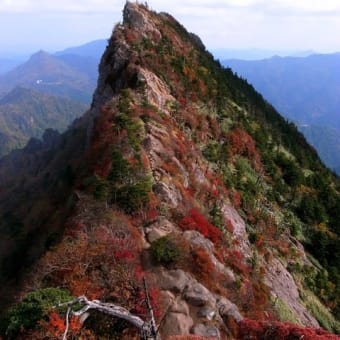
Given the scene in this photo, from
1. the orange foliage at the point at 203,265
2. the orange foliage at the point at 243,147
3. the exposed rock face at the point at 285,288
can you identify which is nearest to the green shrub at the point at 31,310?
the orange foliage at the point at 203,265

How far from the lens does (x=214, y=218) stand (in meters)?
33.9

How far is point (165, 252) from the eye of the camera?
76.8 ft

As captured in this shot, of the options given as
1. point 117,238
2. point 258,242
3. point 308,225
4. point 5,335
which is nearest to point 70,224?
point 117,238

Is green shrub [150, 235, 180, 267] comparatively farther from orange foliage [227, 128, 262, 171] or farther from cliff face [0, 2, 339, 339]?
orange foliage [227, 128, 262, 171]

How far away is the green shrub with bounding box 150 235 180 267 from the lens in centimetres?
2330

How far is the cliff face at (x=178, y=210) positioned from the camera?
2138 cm

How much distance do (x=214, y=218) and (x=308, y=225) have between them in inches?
944

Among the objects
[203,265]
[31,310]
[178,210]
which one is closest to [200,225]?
[178,210]

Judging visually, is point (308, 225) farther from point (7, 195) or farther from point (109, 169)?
point (7, 195)

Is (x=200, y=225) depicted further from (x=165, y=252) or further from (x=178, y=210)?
(x=165, y=252)

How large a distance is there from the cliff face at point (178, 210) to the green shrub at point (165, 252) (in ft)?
0.18

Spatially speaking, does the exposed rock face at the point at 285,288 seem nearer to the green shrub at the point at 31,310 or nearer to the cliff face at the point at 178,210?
the cliff face at the point at 178,210

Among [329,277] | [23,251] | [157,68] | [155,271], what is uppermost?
[157,68]

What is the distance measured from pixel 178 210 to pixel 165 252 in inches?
226
